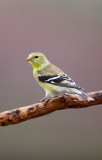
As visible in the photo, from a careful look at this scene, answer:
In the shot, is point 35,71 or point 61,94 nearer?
A: point 61,94

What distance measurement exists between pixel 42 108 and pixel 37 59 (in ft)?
0.99

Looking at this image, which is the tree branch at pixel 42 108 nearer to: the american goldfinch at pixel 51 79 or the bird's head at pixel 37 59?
the american goldfinch at pixel 51 79

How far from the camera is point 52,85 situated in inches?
55.7

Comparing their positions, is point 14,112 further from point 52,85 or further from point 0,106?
point 0,106

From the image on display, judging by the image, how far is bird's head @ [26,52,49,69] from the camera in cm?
145

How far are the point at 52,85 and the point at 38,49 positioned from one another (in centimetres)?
78

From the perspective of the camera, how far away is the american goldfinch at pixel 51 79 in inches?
52.8

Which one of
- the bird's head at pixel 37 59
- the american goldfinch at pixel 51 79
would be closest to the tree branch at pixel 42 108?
the american goldfinch at pixel 51 79

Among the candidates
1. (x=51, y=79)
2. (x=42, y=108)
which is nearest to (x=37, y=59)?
(x=51, y=79)

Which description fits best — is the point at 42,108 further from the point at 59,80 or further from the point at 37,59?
the point at 37,59

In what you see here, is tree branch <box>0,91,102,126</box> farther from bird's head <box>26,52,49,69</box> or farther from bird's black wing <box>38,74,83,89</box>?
bird's head <box>26,52,49,69</box>

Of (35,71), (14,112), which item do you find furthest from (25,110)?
(35,71)

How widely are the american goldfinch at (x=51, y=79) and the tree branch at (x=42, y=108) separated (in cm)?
5

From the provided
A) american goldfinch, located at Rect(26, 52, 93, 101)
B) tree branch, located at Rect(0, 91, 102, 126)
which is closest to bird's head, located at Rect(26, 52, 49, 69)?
american goldfinch, located at Rect(26, 52, 93, 101)
